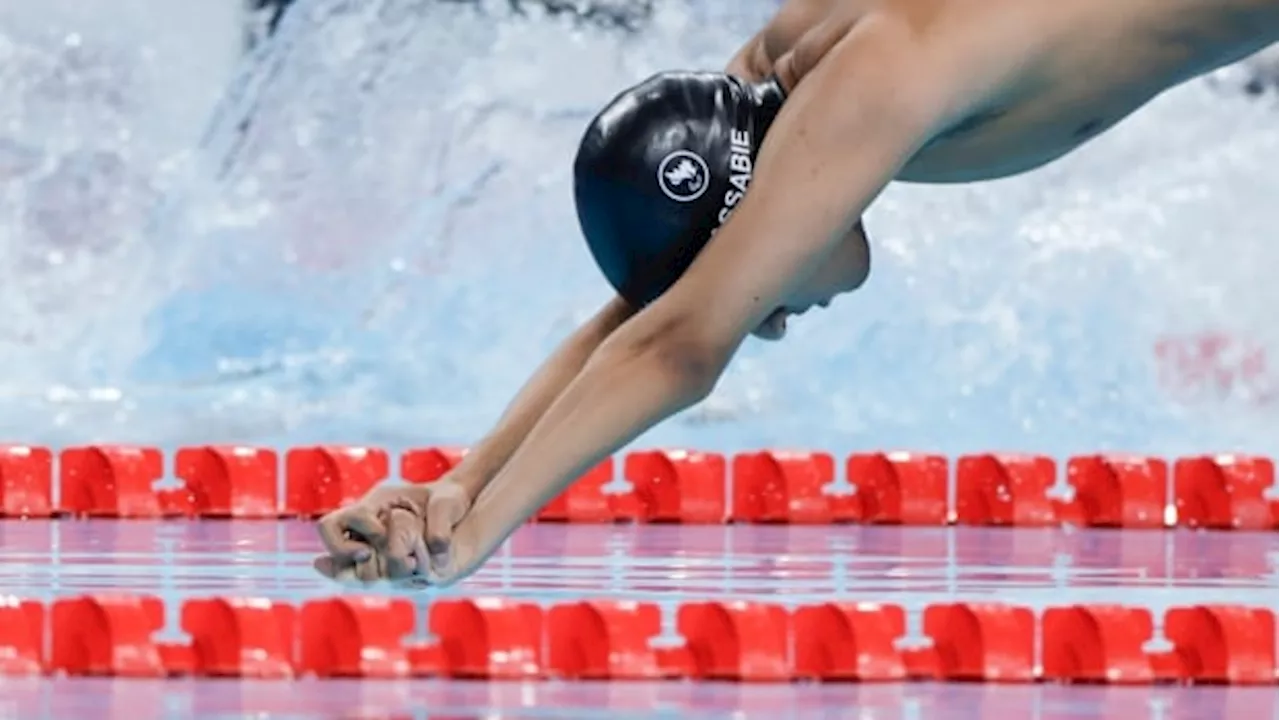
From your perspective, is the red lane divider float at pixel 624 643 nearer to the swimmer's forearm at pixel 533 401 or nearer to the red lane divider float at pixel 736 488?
the swimmer's forearm at pixel 533 401

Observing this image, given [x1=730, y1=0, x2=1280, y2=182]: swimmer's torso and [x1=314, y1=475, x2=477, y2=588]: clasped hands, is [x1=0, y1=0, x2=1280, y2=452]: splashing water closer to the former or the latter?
[x1=730, y1=0, x2=1280, y2=182]: swimmer's torso

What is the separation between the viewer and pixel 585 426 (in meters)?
Result: 3.56

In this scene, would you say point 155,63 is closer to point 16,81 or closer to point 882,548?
point 16,81

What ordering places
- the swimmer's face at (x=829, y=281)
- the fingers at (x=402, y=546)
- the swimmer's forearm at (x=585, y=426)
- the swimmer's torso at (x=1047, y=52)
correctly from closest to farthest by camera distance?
the fingers at (x=402, y=546), the swimmer's forearm at (x=585, y=426), the swimmer's torso at (x=1047, y=52), the swimmer's face at (x=829, y=281)

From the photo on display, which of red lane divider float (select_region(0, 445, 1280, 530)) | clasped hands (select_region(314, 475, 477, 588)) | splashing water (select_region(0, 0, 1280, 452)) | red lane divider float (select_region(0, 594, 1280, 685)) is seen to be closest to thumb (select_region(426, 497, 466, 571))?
clasped hands (select_region(314, 475, 477, 588))

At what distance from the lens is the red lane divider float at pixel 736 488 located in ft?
33.7

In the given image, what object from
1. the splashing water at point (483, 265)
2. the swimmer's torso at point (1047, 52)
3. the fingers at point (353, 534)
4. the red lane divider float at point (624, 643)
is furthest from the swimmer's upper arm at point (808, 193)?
the splashing water at point (483, 265)

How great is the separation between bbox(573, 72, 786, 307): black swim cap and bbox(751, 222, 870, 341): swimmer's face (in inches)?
7.9

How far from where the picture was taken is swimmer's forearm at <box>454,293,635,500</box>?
377 centimetres

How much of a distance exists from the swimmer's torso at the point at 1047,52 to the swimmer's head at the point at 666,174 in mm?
167

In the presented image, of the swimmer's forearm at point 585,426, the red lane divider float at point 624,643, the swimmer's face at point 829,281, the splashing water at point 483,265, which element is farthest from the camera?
the splashing water at point 483,265

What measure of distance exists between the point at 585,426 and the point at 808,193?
1.59ft

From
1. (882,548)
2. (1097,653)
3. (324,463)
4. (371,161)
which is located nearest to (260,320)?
(371,161)

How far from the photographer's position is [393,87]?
1634 centimetres
